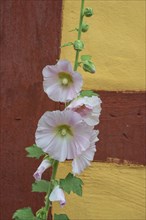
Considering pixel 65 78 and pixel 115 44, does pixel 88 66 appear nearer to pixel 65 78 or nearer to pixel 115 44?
pixel 65 78

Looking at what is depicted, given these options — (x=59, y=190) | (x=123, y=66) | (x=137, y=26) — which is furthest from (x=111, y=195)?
(x=59, y=190)

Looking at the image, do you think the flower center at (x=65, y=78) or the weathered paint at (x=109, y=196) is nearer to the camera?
the flower center at (x=65, y=78)

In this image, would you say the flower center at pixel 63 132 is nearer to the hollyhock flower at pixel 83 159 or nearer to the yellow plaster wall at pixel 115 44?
the hollyhock flower at pixel 83 159

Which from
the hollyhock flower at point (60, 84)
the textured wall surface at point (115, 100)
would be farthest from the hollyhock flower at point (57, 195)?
the textured wall surface at point (115, 100)

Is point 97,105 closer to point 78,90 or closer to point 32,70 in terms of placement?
point 78,90

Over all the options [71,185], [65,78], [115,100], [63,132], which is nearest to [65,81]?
[65,78]

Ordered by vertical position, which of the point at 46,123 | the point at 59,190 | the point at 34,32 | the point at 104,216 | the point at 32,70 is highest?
the point at 34,32
